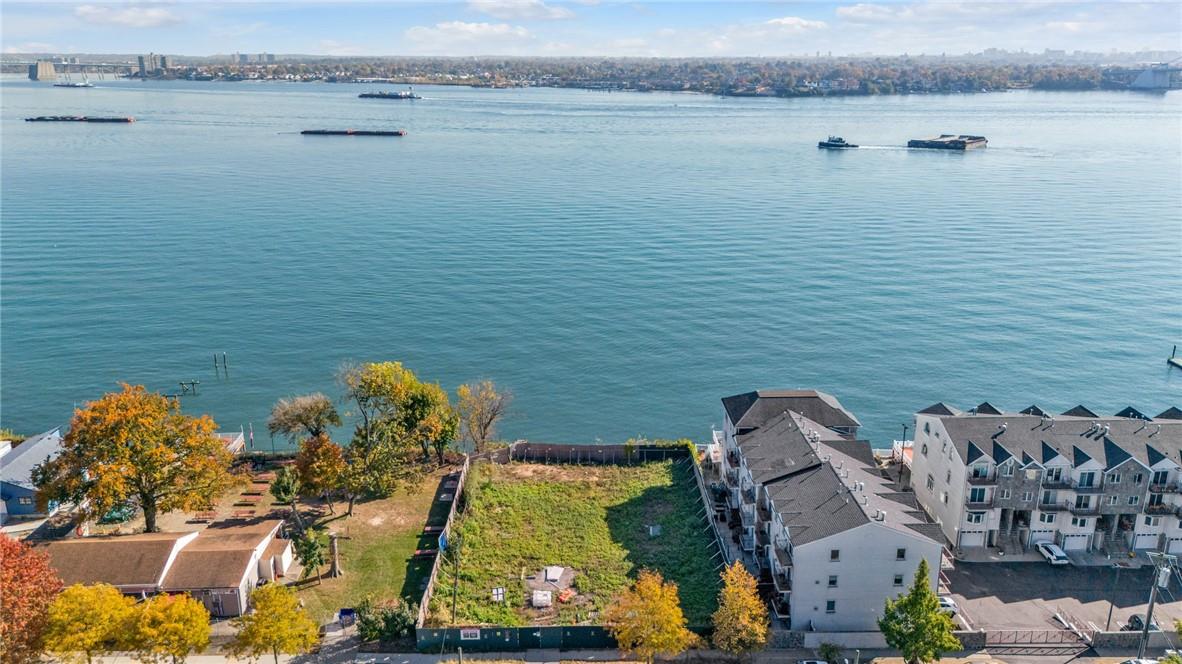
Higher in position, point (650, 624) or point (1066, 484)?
point (1066, 484)

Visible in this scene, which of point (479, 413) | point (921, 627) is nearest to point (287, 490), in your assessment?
point (479, 413)

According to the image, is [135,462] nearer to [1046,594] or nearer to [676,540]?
[676,540]

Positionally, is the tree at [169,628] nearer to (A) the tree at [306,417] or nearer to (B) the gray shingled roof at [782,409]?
(A) the tree at [306,417]

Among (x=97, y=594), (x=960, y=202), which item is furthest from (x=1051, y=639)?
(x=960, y=202)

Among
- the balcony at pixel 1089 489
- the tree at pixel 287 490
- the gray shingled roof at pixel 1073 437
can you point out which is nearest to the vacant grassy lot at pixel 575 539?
the tree at pixel 287 490

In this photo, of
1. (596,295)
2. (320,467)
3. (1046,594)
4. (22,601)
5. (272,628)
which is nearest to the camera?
(22,601)

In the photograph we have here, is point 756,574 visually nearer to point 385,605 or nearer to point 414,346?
point 385,605

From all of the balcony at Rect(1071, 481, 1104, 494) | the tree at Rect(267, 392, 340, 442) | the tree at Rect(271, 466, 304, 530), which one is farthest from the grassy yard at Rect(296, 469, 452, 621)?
the balcony at Rect(1071, 481, 1104, 494)

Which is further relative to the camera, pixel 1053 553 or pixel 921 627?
pixel 1053 553
